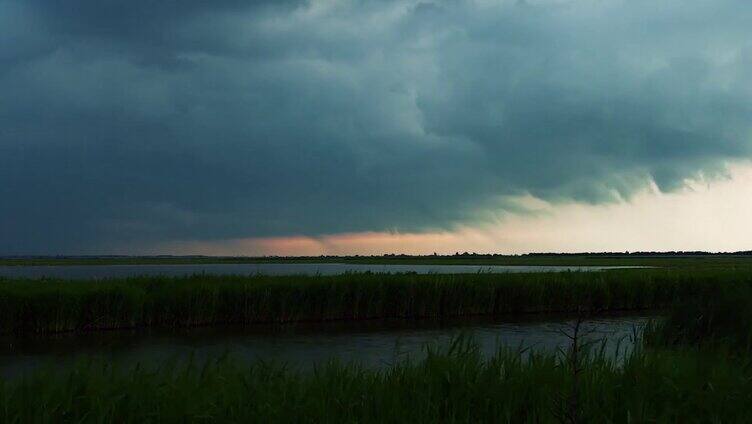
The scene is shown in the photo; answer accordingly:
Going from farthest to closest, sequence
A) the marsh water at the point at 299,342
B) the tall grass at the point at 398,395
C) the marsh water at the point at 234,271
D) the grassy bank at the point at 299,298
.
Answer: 1. the marsh water at the point at 234,271
2. the grassy bank at the point at 299,298
3. the marsh water at the point at 299,342
4. the tall grass at the point at 398,395

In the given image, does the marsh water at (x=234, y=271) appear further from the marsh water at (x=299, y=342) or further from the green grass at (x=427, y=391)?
the green grass at (x=427, y=391)

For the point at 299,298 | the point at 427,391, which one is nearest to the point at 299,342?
the point at 299,298

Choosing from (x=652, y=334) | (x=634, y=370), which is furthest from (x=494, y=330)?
(x=634, y=370)

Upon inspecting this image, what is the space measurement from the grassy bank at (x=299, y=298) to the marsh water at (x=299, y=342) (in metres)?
0.72

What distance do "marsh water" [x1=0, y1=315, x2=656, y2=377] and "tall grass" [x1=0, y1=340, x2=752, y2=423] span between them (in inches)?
173

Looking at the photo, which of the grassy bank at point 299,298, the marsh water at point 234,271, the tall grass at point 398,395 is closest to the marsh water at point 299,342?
the grassy bank at point 299,298

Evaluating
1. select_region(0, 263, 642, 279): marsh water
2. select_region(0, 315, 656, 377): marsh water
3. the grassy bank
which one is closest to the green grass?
select_region(0, 315, 656, 377): marsh water

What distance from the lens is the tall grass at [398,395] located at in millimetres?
5703

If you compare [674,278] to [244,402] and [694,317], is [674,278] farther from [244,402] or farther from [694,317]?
[244,402]

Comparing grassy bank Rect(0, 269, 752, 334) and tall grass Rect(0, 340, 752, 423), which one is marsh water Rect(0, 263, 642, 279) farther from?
tall grass Rect(0, 340, 752, 423)

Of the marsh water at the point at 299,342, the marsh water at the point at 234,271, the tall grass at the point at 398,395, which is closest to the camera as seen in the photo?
the tall grass at the point at 398,395

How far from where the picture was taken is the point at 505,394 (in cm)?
652

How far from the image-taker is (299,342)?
52.1 ft

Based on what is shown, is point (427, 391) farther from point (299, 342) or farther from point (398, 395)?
point (299, 342)
